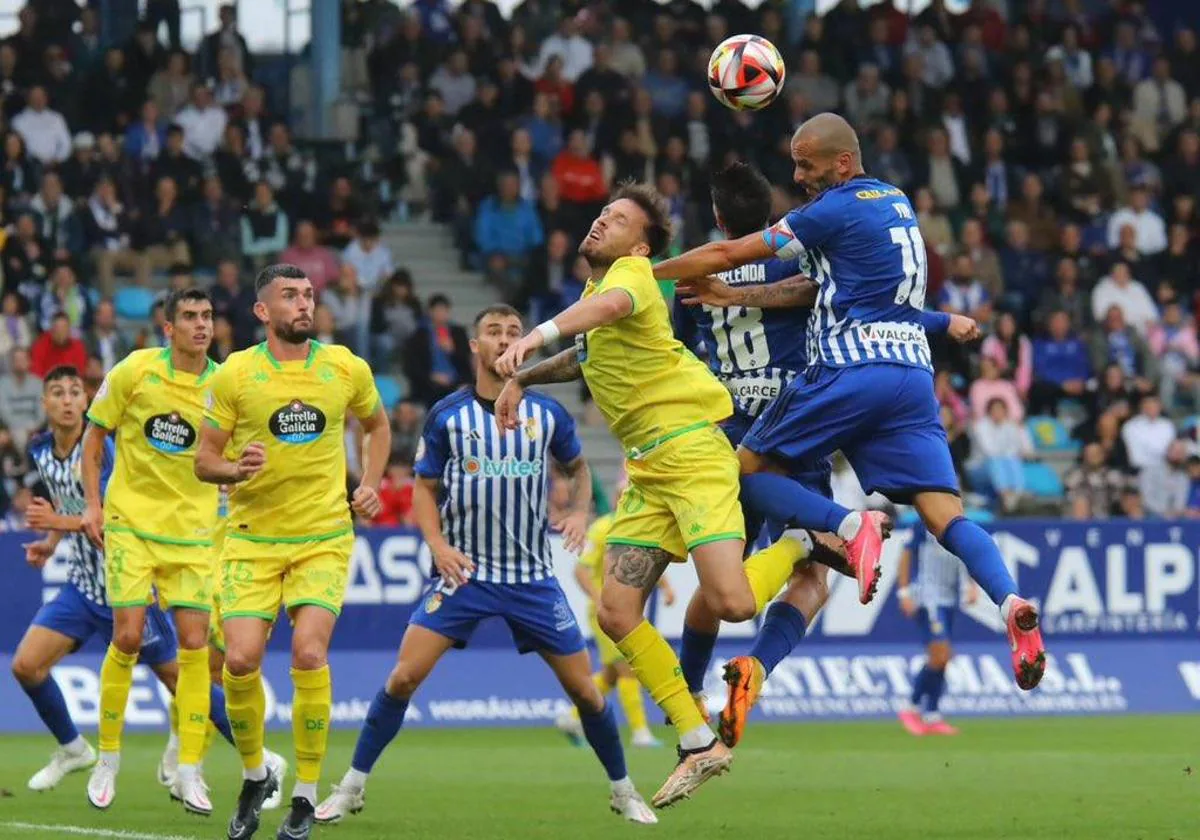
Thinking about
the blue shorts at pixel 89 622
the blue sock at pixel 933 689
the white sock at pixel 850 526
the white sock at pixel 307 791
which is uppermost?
the white sock at pixel 850 526

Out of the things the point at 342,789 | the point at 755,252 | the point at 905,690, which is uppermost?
the point at 755,252

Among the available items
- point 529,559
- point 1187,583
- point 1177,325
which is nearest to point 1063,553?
point 1187,583

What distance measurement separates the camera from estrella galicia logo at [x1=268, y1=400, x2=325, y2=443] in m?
11.6

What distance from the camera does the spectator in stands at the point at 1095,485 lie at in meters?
22.9

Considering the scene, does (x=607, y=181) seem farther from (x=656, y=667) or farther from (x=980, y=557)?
(x=980, y=557)

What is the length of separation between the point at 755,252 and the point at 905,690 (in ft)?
35.7

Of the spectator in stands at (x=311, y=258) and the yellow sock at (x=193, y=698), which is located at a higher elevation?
the spectator in stands at (x=311, y=258)

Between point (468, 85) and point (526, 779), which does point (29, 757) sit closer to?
point (526, 779)

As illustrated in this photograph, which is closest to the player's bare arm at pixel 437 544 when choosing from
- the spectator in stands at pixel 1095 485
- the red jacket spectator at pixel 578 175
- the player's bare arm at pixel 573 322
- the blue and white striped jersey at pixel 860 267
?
the player's bare arm at pixel 573 322

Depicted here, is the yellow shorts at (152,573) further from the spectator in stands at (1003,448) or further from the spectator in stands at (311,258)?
the spectator in stands at (1003,448)

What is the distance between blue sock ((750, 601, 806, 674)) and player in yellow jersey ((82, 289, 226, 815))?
3.46 metres

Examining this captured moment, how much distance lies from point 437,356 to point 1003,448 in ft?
18.5

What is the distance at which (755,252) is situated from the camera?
10.4 metres

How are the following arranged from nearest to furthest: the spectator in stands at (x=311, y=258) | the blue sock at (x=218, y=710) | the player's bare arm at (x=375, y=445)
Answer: the player's bare arm at (x=375, y=445)
the blue sock at (x=218, y=710)
the spectator in stands at (x=311, y=258)
